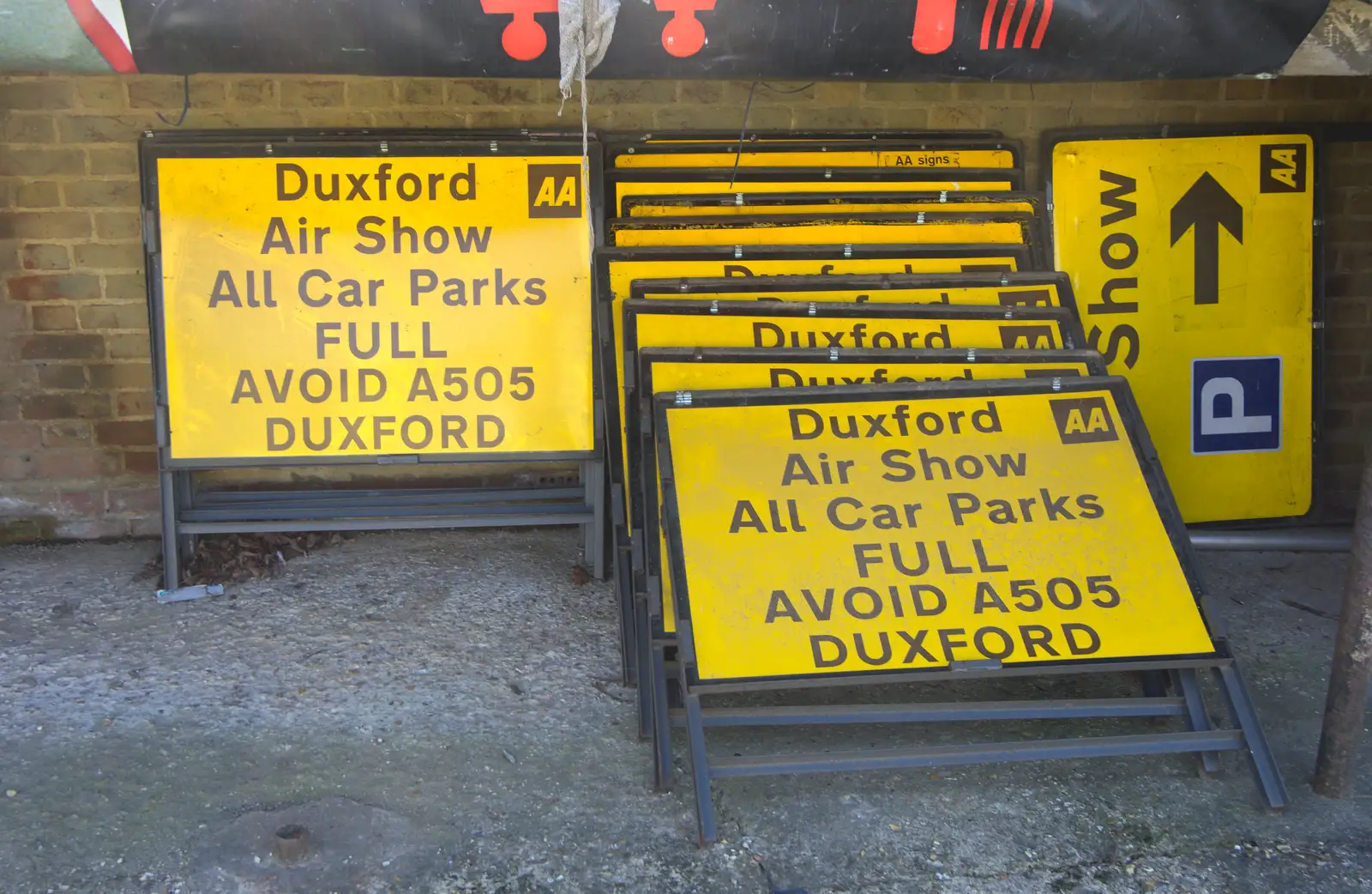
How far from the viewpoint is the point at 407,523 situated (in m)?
4.50

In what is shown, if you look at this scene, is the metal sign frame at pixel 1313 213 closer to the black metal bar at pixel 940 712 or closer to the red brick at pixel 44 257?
the black metal bar at pixel 940 712

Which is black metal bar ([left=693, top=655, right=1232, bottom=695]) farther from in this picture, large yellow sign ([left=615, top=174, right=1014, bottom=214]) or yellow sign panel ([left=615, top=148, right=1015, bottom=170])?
yellow sign panel ([left=615, top=148, right=1015, bottom=170])

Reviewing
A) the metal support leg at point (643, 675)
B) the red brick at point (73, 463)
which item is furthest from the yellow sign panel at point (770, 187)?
the red brick at point (73, 463)

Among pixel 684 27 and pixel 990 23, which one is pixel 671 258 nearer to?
pixel 684 27

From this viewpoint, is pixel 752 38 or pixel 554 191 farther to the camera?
pixel 554 191

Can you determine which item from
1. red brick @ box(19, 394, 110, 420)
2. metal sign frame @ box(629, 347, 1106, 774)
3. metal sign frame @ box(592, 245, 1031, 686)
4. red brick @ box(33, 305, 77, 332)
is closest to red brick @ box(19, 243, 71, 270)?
red brick @ box(33, 305, 77, 332)

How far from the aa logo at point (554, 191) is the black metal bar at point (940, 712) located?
220 cm

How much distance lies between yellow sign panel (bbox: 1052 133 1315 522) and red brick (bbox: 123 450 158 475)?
4080mm

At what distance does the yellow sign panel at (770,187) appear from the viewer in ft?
14.8

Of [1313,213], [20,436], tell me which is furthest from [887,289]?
[20,436]

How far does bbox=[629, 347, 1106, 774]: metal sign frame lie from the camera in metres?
3.17

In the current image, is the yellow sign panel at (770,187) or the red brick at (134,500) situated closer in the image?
the yellow sign panel at (770,187)

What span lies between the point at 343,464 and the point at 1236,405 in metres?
3.89

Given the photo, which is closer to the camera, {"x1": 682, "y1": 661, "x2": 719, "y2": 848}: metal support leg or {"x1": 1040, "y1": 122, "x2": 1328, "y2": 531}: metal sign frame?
{"x1": 682, "y1": 661, "x2": 719, "y2": 848}: metal support leg
